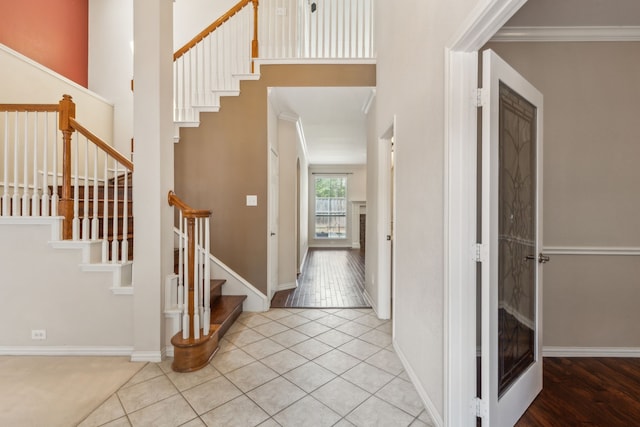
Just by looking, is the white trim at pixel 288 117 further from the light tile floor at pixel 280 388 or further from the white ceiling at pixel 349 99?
the light tile floor at pixel 280 388

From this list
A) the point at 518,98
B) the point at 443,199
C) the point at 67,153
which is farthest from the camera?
the point at 67,153

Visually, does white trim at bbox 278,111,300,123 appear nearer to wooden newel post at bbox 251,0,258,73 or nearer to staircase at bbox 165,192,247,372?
wooden newel post at bbox 251,0,258,73

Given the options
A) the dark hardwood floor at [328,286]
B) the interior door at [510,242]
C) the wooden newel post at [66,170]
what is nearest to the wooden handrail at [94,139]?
the wooden newel post at [66,170]

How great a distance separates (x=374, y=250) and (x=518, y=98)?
212 centimetres

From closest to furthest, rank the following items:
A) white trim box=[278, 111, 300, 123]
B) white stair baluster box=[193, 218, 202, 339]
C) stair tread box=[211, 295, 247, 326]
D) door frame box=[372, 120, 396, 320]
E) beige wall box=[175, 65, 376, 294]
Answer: white stair baluster box=[193, 218, 202, 339]
stair tread box=[211, 295, 247, 326]
door frame box=[372, 120, 396, 320]
beige wall box=[175, 65, 376, 294]
white trim box=[278, 111, 300, 123]

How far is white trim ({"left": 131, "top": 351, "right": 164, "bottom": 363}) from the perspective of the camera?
216 centimetres

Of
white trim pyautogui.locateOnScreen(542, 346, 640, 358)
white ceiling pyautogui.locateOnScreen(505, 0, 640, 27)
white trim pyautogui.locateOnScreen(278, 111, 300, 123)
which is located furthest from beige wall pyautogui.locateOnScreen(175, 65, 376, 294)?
white trim pyautogui.locateOnScreen(542, 346, 640, 358)

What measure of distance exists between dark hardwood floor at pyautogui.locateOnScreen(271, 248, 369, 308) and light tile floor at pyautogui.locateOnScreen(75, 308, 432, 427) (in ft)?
2.80

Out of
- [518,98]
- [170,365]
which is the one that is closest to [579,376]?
[518,98]

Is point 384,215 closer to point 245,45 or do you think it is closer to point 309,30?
point 309,30

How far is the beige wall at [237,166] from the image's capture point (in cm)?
336

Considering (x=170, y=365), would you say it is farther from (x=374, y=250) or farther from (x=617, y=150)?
(x=617, y=150)

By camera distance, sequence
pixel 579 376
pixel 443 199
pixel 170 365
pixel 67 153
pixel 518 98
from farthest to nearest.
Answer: pixel 67 153 → pixel 170 365 → pixel 579 376 → pixel 518 98 → pixel 443 199

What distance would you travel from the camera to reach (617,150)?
7.26 ft
